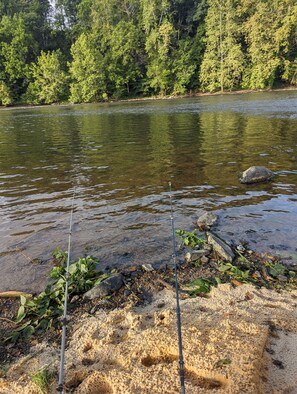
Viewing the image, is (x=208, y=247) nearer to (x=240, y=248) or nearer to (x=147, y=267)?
(x=240, y=248)

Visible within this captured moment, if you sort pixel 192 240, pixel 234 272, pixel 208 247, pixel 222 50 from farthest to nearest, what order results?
pixel 222 50, pixel 192 240, pixel 208 247, pixel 234 272

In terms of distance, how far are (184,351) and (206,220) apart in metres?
3.87

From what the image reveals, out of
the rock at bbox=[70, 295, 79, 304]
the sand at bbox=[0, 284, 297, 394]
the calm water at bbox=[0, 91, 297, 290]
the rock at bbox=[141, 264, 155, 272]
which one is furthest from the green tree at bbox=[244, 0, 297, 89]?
the rock at bbox=[70, 295, 79, 304]

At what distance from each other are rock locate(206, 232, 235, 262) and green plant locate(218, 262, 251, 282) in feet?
0.85

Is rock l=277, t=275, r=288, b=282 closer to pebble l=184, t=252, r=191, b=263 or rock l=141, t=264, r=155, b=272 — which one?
pebble l=184, t=252, r=191, b=263

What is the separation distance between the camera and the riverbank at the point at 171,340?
2.54 meters

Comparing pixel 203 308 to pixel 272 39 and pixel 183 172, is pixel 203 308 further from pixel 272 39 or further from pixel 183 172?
Answer: pixel 272 39

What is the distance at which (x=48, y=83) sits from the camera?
61875mm

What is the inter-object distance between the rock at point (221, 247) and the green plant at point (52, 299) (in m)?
2.08

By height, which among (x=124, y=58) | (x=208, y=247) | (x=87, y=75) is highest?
(x=124, y=58)

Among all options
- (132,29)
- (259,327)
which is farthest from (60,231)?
(132,29)

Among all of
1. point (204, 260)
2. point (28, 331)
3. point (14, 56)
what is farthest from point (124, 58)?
point (28, 331)

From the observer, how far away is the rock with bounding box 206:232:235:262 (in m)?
5.10

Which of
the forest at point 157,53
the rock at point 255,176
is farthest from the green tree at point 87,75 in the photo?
the rock at point 255,176
